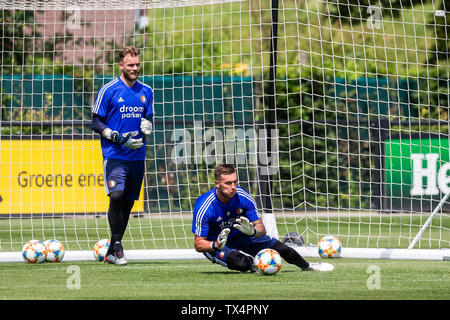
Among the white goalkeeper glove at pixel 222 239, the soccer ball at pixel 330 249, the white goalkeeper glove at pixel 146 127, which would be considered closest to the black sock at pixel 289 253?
the white goalkeeper glove at pixel 222 239

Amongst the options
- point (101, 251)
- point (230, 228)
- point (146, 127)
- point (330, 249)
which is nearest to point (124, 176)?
point (146, 127)

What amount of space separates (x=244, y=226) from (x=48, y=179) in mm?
9653

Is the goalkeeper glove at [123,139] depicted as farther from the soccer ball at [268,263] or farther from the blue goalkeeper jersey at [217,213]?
the soccer ball at [268,263]

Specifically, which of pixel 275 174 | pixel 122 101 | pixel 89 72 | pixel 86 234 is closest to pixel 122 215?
pixel 122 101

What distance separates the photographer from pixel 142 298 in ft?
21.9

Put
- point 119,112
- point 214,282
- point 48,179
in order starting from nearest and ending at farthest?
point 214,282 < point 119,112 < point 48,179

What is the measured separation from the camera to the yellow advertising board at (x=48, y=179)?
17.1 m

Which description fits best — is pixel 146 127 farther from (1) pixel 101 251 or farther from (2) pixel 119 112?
(1) pixel 101 251

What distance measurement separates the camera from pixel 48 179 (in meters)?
17.2

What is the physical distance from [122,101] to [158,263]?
71.2 inches

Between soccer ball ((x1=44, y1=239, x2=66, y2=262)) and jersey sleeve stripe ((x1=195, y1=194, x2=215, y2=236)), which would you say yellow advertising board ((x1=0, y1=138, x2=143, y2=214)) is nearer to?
soccer ball ((x1=44, y1=239, x2=66, y2=262))

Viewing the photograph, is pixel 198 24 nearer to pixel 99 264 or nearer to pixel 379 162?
pixel 379 162

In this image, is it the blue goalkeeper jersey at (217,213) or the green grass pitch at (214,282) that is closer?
the green grass pitch at (214,282)

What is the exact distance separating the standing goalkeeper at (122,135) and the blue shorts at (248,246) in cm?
113
